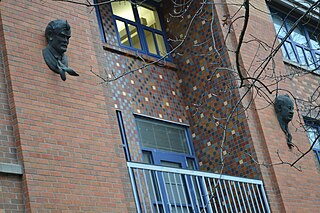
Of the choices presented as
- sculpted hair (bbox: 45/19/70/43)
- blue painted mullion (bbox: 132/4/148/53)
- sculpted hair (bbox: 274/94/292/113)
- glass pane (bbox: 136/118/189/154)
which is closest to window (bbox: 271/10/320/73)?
sculpted hair (bbox: 274/94/292/113)

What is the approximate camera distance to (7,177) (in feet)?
25.8

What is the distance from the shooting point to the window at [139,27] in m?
13.4

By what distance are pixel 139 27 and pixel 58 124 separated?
5.61 metres

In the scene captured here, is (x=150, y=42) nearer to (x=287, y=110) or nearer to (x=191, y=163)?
(x=191, y=163)

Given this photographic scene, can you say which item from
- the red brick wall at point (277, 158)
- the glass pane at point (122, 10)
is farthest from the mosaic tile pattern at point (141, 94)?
the red brick wall at point (277, 158)

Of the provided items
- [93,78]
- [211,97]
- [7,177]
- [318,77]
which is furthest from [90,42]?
[318,77]

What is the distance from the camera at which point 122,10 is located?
1369 centimetres

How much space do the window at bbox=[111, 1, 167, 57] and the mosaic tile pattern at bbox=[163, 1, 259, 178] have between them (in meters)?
0.40

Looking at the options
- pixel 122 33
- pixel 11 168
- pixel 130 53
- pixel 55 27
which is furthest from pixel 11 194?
pixel 122 33

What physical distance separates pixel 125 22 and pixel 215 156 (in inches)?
135

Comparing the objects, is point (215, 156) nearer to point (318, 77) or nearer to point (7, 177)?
point (318, 77)

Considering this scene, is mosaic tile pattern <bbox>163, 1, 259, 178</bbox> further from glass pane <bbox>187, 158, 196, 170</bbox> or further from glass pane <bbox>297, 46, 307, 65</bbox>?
glass pane <bbox>297, 46, 307, 65</bbox>

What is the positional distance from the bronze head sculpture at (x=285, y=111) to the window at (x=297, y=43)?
2804 mm

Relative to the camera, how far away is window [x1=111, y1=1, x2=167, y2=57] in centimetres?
1344
